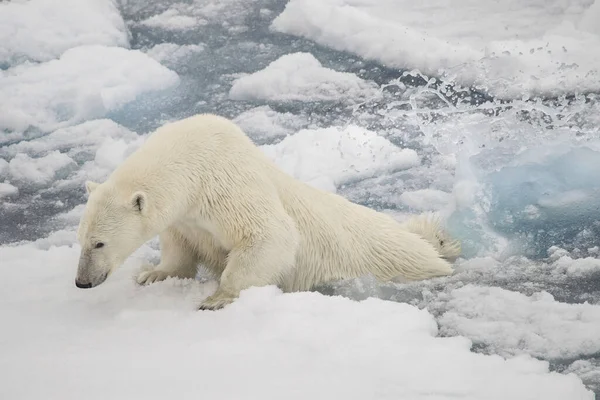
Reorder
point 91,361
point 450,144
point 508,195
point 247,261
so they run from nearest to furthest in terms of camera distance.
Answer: point 91,361, point 247,261, point 508,195, point 450,144

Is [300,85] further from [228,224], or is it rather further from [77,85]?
[228,224]

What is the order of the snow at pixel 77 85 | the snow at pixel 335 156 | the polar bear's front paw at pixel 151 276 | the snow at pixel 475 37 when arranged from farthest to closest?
1. the snow at pixel 77 85
2. the snow at pixel 475 37
3. the snow at pixel 335 156
4. the polar bear's front paw at pixel 151 276

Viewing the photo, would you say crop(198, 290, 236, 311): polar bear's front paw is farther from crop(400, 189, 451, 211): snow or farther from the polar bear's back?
crop(400, 189, 451, 211): snow

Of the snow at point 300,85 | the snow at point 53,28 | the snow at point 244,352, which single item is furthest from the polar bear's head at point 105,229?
the snow at point 53,28

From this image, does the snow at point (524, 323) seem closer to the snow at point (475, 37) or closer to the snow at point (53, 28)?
the snow at point (475, 37)

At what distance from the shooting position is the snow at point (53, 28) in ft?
27.1

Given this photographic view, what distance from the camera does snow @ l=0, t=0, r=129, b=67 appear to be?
325 inches

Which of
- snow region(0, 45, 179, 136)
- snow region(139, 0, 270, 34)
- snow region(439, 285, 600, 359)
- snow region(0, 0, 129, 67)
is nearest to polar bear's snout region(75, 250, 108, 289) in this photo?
snow region(439, 285, 600, 359)

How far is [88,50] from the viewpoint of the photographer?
8.18 metres

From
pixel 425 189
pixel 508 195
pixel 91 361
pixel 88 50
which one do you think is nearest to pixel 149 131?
pixel 88 50

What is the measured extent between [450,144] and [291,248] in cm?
277

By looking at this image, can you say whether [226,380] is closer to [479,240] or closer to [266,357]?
[266,357]

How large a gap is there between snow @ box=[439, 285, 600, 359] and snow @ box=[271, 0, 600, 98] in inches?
138

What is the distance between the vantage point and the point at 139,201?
3652mm
